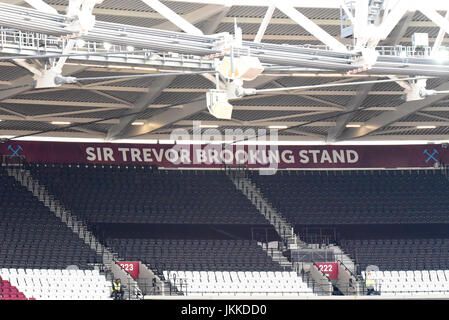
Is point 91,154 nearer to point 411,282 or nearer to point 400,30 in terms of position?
point 411,282

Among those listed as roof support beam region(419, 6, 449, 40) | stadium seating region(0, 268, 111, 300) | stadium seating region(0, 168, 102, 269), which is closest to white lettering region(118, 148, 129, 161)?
Result: stadium seating region(0, 168, 102, 269)

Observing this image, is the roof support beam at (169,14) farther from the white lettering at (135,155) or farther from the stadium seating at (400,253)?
the white lettering at (135,155)

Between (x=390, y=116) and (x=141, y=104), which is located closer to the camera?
(x=141, y=104)

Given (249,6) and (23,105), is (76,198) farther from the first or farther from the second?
(249,6)

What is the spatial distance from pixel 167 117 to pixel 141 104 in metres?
2.83

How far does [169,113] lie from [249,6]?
1028 cm

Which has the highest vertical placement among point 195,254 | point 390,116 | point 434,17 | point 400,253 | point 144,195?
point 390,116

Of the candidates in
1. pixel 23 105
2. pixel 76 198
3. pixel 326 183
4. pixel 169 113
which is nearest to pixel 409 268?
pixel 326 183

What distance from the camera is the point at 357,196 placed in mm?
39031

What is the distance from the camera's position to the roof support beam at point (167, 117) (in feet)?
109

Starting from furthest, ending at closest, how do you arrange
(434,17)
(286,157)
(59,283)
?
(286,157) < (59,283) < (434,17)

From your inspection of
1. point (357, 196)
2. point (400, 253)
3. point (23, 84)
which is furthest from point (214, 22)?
point (357, 196)

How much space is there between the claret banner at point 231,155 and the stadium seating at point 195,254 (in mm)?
5288

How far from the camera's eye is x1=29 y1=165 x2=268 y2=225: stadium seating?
35875 millimetres
